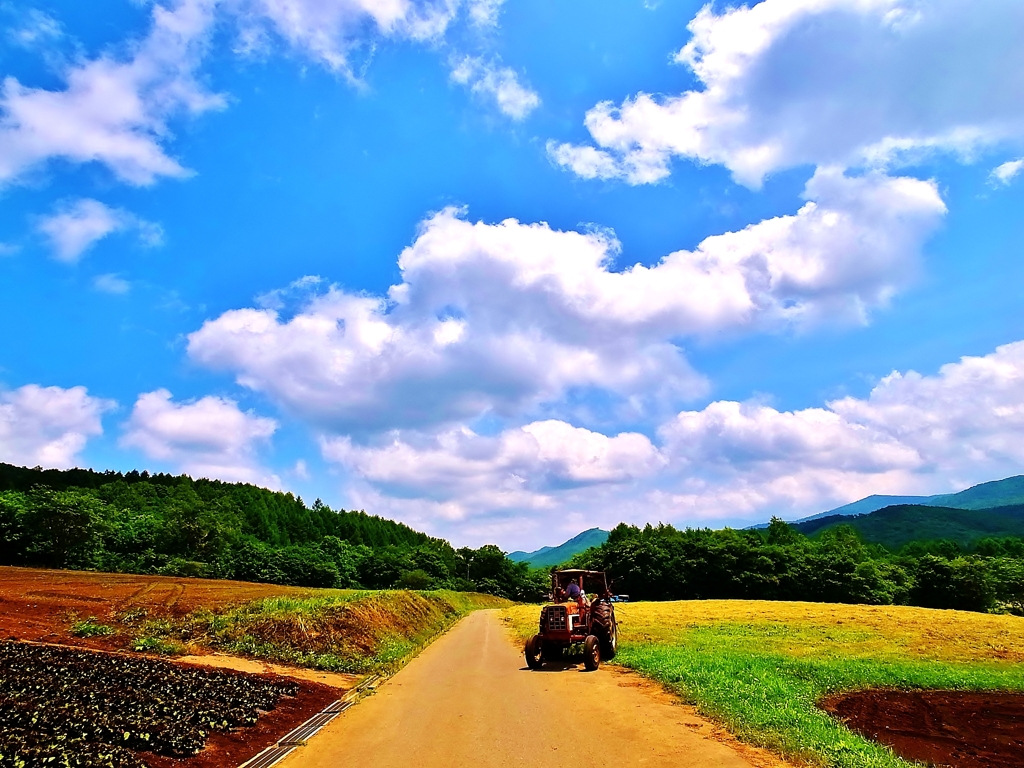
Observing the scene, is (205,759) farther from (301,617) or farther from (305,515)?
(305,515)

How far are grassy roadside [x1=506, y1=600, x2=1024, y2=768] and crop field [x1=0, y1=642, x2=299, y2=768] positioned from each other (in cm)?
1020

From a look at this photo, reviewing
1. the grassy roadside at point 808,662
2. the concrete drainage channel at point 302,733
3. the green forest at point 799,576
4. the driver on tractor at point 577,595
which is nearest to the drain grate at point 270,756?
the concrete drainage channel at point 302,733

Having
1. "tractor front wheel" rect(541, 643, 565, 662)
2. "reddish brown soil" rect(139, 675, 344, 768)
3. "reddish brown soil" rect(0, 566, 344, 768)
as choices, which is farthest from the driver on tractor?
"reddish brown soil" rect(139, 675, 344, 768)

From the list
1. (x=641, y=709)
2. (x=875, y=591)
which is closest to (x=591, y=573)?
(x=641, y=709)

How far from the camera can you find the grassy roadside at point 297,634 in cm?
2359

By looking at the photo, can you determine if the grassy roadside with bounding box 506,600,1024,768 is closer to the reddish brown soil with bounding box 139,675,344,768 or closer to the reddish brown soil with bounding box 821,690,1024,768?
the reddish brown soil with bounding box 821,690,1024,768

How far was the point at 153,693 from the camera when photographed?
14.6 meters

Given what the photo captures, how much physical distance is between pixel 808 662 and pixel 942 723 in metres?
7.35

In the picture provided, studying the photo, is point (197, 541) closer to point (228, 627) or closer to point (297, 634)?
point (228, 627)

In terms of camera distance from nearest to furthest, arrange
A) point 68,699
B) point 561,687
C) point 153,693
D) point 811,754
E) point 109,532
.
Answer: point 811,754, point 68,699, point 153,693, point 561,687, point 109,532

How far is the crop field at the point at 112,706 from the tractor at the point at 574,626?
879cm

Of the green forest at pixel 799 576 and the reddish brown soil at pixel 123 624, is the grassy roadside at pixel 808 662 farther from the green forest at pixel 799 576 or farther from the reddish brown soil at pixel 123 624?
Answer: the green forest at pixel 799 576

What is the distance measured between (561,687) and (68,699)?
38.6ft

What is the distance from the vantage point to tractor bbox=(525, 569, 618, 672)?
72.0 ft
